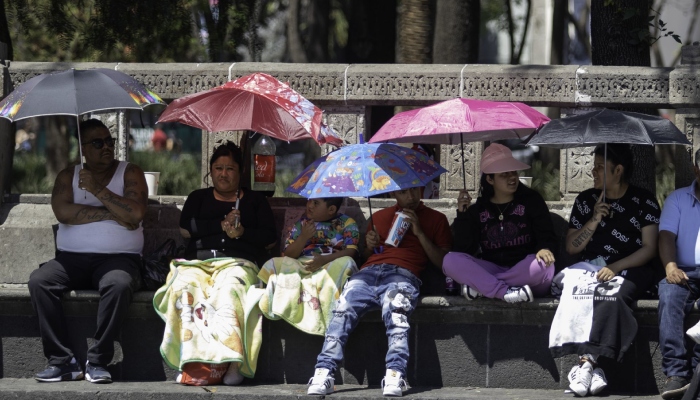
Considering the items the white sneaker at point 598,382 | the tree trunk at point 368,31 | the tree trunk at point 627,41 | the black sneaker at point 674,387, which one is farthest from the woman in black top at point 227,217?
the tree trunk at point 368,31

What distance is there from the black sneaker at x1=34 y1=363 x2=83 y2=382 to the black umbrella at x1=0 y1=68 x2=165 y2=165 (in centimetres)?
161

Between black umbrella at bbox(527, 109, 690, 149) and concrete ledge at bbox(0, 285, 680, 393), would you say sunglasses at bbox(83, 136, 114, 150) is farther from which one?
black umbrella at bbox(527, 109, 690, 149)

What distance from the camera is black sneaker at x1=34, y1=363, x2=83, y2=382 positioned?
701 centimetres

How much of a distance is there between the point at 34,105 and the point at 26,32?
443cm

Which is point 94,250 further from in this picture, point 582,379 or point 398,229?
point 582,379

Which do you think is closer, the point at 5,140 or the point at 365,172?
the point at 365,172

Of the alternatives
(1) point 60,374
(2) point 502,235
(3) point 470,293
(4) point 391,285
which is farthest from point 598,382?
(1) point 60,374

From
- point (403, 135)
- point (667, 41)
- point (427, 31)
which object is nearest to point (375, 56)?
point (427, 31)

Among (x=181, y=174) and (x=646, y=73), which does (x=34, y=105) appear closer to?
(x=646, y=73)

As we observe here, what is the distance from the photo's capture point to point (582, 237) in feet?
22.9

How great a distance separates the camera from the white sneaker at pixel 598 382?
21.3 ft

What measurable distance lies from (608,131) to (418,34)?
5768 millimetres

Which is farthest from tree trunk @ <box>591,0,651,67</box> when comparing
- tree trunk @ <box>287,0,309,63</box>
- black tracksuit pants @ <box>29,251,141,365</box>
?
tree trunk @ <box>287,0,309,63</box>

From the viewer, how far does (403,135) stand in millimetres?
6824
